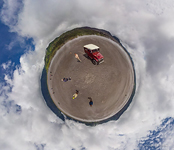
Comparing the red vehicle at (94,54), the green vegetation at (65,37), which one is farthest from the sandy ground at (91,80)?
the red vehicle at (94,54)

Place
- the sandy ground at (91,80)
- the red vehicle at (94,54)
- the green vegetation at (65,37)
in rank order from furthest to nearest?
the green vegetation at (65,37) → the sandy ground at (91,80) → the red vehicle at (94,54)

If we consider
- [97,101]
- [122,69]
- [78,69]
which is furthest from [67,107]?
[122,69]

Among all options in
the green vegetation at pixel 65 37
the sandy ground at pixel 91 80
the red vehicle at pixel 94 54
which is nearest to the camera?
the red vehicle at pixel 94 54

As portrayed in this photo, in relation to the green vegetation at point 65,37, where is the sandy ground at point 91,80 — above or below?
below

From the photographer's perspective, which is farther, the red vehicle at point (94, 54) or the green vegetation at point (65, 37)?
the green vegetation at point (65, 37)

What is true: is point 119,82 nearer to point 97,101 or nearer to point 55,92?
point 97,101

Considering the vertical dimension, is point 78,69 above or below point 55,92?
above

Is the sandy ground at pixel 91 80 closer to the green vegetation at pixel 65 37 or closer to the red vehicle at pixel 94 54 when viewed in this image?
the green vegetation at pixel 65 37
